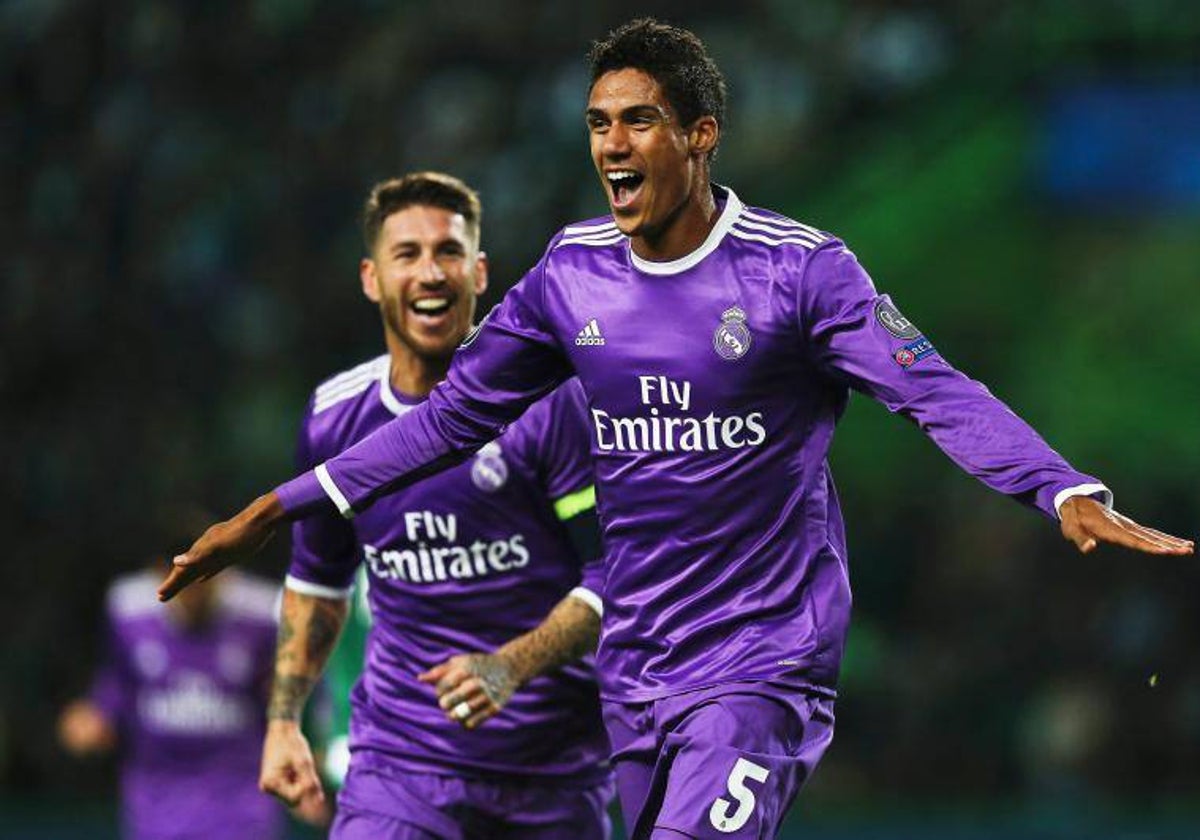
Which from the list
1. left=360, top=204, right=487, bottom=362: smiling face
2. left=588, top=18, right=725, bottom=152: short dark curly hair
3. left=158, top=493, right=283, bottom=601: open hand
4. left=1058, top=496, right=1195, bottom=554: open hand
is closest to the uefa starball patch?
left=1058, top=496, right=1195, bottom=554: open hand

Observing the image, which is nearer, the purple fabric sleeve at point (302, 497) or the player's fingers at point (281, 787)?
the purple fabric sleeve at point (302, 497)

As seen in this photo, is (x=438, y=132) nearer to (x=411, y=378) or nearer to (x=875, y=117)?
(x=875, y=117)

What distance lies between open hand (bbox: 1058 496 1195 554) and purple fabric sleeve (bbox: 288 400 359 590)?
2362mm

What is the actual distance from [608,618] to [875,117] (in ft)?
34.5

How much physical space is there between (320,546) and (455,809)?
2.71ft

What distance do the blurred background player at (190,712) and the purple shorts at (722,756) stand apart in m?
4.48

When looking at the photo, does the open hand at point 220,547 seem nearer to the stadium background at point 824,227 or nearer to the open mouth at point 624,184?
the open mouth at point 624,184

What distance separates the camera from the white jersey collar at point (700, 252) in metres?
4.34

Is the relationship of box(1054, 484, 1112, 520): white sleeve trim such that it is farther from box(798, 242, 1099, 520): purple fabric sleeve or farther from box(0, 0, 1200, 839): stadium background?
box(0, 0, 1200, 839): stadium background

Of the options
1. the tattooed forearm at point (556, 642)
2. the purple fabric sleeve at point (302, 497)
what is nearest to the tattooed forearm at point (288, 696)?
the tattooed forearm at point (556, 642)

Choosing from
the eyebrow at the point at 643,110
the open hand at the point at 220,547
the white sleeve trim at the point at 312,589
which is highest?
the eyebrow at the point at 643,110

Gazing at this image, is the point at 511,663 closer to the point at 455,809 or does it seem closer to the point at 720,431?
the point at 455,809

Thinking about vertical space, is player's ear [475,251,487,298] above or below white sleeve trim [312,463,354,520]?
above

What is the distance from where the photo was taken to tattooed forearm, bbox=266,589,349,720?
566 centimetres
